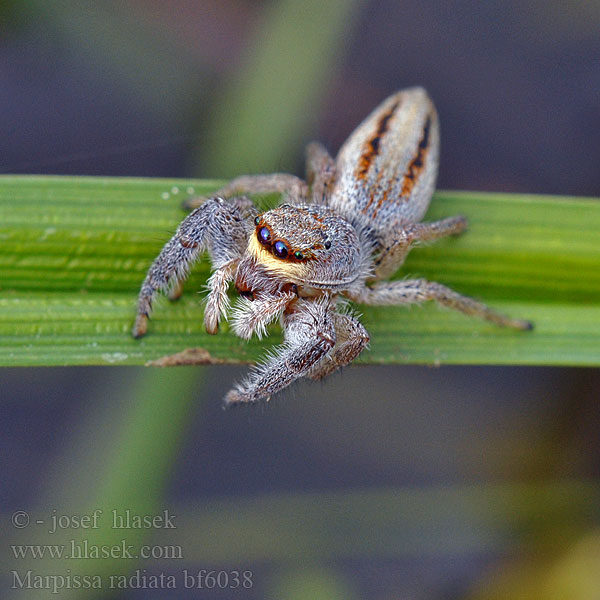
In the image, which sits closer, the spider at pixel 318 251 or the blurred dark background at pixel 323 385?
the spider at pixel 318 251

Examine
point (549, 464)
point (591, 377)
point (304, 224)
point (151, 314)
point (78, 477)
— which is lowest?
point (78, 477)

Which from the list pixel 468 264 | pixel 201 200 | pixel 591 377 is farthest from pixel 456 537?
pixel 201 200

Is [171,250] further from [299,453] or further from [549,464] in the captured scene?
[549,464]

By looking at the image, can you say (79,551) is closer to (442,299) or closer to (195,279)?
(195,279)

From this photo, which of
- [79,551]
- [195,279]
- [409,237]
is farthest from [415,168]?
[79,551]

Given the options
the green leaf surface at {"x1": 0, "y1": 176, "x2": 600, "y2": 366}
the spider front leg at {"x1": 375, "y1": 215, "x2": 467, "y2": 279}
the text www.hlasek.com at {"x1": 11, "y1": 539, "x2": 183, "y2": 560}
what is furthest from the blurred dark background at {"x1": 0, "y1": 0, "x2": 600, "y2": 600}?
the spider front leg at {"x1": 375, "y1": 215, "x2": 467, "y2": 279}

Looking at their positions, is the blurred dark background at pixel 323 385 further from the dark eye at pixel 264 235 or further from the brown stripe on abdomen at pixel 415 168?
the dark eye at pixel 264 235

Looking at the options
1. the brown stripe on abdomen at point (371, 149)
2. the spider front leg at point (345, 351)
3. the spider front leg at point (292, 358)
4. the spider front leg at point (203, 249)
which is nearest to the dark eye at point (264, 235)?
the spider front leg at point (203, 249)

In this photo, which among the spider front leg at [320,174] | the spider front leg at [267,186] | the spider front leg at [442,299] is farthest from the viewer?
the spider front leg at [320,174]
